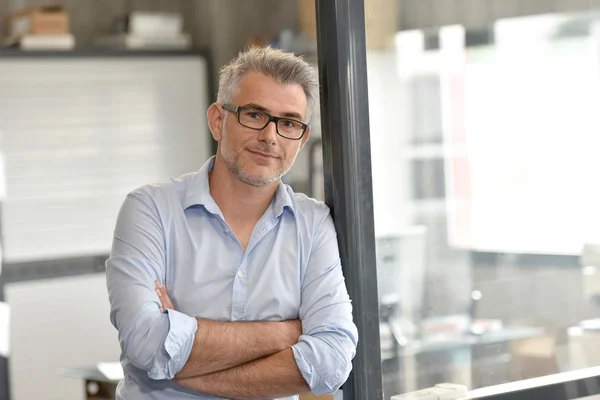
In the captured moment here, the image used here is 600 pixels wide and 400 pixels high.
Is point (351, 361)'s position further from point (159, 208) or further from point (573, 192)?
point (573, 192)

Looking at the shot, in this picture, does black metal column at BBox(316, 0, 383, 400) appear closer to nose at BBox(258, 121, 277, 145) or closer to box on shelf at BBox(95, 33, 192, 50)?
nose at BBox(258, 121, 277, 145)

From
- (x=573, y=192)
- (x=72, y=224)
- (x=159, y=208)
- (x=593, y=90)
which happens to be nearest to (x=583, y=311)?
(x=573, y=192)

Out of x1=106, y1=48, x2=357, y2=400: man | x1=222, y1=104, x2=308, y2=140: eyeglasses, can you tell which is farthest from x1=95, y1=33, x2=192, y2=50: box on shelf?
x1=222, y1=104, x2=308, y2=140: eyeglasses

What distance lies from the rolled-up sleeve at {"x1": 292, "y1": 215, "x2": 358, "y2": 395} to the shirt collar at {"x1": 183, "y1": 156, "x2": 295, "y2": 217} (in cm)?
10

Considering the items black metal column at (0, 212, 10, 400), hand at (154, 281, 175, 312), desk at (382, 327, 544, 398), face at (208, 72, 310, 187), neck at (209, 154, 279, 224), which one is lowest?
black metal column at (0, 212, 10, 400)

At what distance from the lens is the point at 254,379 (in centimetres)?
176

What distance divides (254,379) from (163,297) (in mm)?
243

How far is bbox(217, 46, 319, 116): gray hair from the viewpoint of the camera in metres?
1.87

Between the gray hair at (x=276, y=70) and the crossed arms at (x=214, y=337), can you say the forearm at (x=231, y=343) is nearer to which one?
the crossed arms at (x=214, y=337)

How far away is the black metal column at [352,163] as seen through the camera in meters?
1.90

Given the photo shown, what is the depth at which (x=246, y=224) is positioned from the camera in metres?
1.92

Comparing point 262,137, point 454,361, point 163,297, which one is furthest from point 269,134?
point 454,361

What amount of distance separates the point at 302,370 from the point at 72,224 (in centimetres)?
296

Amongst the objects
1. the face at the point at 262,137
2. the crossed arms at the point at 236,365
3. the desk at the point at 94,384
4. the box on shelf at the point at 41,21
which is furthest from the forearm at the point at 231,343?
the box on shelf at the point at 41,21
